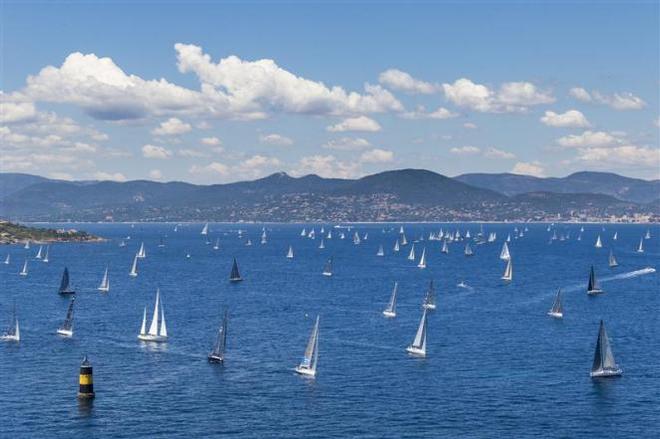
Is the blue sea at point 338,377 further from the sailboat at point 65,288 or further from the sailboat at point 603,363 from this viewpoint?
the sailboat at point 65,288

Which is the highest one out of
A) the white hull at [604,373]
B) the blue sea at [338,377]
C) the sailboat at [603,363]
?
the sailboat at [603,363]

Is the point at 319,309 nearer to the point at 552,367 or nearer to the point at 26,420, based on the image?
the point at 552,367

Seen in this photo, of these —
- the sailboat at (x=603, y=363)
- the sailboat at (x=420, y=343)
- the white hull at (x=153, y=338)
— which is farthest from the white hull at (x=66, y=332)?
the sailboat at (x=603, y=363)

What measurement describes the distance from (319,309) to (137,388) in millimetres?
70490

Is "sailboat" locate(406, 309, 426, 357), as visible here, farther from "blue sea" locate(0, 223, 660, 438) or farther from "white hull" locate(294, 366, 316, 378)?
"white hull" locate(294, 366, 316, 378)

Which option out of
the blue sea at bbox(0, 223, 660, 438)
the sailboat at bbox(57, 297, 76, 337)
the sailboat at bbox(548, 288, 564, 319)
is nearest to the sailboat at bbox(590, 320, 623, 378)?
the blue sea at bbox(0, 223, 660, 438)

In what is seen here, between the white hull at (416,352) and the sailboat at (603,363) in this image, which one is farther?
the white hull at (416,352)

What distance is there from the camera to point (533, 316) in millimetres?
160125

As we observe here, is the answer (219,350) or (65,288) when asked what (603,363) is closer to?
(219,350)

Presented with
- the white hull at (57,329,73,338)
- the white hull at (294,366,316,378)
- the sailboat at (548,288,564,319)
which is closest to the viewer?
the white hull at (294,366,316,378)

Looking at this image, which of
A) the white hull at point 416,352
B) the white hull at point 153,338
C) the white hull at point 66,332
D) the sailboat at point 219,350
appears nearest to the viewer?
the sailboat at point 219,350

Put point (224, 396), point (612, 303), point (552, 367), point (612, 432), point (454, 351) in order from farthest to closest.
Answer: point (612, 303), point (454, 351), point (552, 367), point (224, 396), point (612, 432)

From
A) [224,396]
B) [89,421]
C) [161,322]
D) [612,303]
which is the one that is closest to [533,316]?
[612,303]

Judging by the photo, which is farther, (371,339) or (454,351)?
(371,339)
